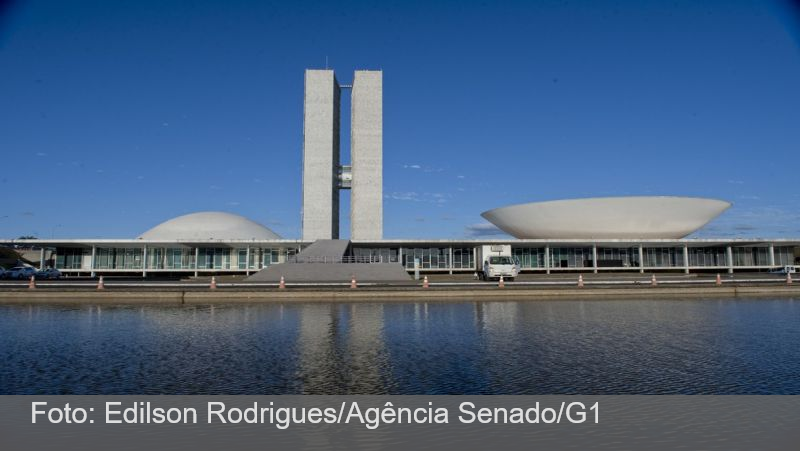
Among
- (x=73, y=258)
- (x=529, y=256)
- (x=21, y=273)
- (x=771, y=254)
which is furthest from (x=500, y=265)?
(x=73, y=258)

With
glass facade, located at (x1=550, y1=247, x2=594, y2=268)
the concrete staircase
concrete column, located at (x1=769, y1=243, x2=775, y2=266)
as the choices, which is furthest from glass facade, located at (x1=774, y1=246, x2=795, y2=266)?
the concrete staircase

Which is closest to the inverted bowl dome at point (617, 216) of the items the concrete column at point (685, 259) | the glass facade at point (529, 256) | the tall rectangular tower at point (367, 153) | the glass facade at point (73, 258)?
the concrete column at point (685, 259)

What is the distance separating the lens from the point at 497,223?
2800 inches

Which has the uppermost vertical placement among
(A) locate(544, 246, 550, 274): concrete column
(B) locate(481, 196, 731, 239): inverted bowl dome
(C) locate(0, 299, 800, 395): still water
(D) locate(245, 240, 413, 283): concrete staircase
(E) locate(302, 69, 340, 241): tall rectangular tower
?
(E) locate(302, 69, 340, 241): tall rectangular tower

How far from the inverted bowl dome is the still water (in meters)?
43.5

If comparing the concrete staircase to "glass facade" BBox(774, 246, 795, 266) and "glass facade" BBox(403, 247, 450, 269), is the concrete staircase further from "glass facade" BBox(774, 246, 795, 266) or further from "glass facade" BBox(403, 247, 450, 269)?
"glass facade" BBox(774, 246, 795, 266)

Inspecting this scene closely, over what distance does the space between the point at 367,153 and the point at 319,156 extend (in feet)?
22.2

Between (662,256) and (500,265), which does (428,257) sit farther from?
(662,256)

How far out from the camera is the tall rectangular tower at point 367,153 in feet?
247

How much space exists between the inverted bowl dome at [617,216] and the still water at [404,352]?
43458mm

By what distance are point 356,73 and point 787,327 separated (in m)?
70.6

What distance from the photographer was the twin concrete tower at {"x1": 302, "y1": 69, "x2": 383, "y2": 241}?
248ft
